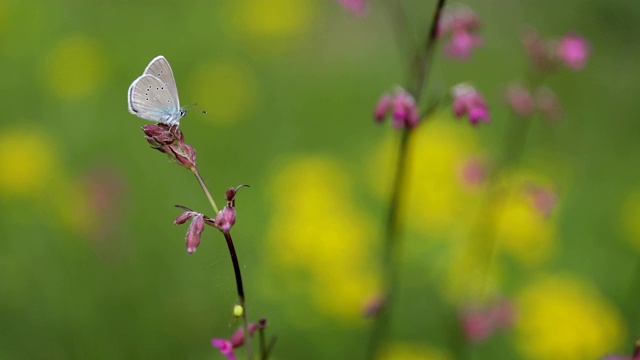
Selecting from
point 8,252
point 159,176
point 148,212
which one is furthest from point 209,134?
point 8,252

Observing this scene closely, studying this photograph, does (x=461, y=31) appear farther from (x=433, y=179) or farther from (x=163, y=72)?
(x=433, y=179)

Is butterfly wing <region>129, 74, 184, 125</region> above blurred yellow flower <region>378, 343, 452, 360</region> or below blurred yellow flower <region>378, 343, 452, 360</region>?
above

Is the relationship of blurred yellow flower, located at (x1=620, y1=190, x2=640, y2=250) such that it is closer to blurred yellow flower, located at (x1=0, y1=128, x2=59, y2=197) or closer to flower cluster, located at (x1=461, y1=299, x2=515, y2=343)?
flower cluster, located at (x1=461, y1=299, x2=515, y2=343)

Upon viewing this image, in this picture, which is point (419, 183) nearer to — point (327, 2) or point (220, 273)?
point (220, 273)

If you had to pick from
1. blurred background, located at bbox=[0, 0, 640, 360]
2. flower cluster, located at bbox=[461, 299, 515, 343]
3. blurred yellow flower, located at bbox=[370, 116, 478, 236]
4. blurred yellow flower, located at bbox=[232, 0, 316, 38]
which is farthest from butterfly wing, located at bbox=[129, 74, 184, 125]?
blurred yellow flower, located at bbox=[232, 0, 316, 38]

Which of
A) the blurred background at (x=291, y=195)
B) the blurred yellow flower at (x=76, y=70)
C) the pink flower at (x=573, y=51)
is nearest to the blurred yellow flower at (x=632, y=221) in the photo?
the blurred background at (x=291, y=195)

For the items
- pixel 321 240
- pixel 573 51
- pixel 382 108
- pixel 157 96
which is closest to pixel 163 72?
pixel 157 96

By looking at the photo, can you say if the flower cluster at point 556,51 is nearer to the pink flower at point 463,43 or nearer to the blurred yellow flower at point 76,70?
the pink flower at point 463,43
